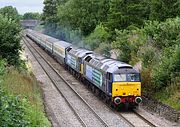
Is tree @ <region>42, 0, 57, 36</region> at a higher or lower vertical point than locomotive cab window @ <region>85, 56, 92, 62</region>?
higher

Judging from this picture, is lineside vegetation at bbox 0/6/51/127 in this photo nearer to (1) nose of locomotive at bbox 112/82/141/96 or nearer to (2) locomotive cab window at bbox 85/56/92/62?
(1) nose of locomotive at bbox 112/82/141/96

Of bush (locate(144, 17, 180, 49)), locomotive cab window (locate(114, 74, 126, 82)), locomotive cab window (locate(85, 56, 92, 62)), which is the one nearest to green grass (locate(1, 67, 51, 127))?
locomotive cab window (locate(114, 74, 126, 82))

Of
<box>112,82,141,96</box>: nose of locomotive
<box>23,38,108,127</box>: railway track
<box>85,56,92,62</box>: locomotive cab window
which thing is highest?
<box>85,56,92,62</box>: locomotive cab window

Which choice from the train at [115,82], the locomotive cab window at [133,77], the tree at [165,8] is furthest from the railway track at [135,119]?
the tree at [165,8]

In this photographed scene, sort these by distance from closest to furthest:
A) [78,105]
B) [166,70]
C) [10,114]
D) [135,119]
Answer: [10,114] → [135,119] → [78,105] → [166,70]

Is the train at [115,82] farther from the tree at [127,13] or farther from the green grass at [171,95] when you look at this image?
the tree at [127,13]

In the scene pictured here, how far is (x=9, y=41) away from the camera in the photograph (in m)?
30.1

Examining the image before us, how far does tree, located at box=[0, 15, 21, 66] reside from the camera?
98.2 ft

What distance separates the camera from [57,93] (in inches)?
1223

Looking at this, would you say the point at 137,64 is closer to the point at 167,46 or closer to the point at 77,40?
the point at 167,46

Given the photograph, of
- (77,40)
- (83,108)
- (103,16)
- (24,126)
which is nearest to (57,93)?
(83,108)

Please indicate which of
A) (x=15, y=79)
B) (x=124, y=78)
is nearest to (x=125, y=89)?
(x=124, y=78)

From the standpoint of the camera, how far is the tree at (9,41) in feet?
98.2

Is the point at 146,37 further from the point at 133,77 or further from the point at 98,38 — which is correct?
the point at 98,38
